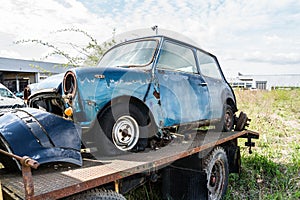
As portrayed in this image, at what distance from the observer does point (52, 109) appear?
300 cm

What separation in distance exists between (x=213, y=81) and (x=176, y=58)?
115cm

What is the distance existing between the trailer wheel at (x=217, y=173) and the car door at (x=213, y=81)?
0.75 meters

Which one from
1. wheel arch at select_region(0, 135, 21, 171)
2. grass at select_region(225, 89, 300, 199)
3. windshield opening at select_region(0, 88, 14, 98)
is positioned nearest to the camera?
wheel arch at select_region(0, 135, 21, 171)

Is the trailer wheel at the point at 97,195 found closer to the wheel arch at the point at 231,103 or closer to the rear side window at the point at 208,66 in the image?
the rear side window at the point at 208,66

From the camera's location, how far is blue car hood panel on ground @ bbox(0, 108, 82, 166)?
Answer: 2012mm

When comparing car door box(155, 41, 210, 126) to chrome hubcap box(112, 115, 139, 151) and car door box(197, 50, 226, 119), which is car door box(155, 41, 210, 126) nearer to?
car door box(197, 50, 226, 119)

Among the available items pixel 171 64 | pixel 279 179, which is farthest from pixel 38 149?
pixel 279 179

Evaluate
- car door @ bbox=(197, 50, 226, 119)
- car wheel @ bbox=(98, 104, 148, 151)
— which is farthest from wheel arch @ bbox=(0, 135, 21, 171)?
car door @ bbox=(197, 50, 226, 119)

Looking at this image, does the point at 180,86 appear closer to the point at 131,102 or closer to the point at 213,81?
the point at 131,102

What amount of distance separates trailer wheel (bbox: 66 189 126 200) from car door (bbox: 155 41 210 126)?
1291mm

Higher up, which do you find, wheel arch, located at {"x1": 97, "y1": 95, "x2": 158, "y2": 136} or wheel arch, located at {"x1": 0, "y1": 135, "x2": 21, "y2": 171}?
wheel arch, located at {"x1": 97, "y1": 95, "x2": 158, "y2": 136}

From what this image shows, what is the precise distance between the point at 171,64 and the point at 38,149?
7.25ft

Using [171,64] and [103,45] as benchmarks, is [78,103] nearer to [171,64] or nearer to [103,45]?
[171,64]

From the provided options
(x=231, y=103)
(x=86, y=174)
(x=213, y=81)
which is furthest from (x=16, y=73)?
(x=86, y=174)
